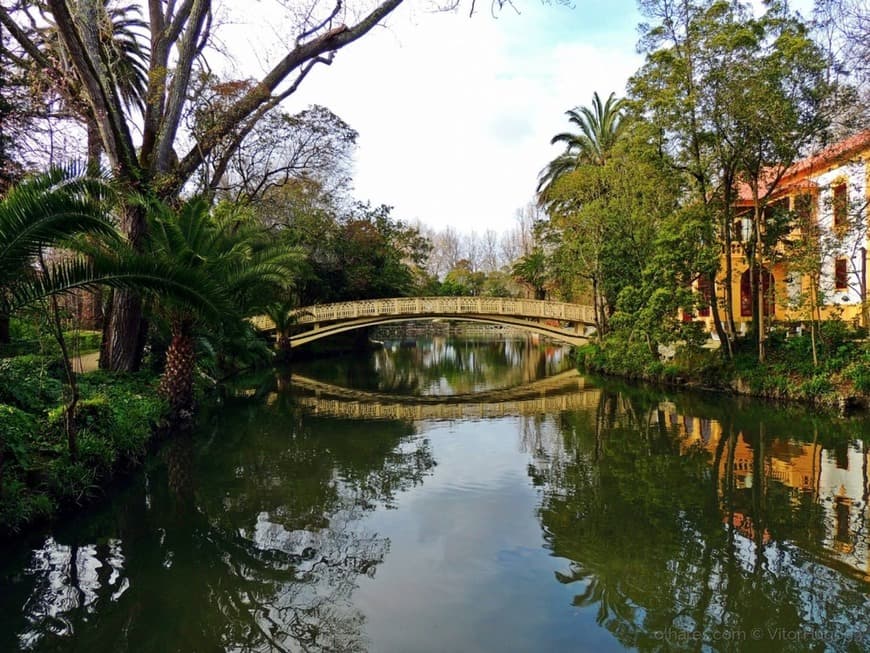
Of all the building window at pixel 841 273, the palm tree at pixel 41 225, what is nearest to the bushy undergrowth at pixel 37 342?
the palm tree at pixel 41 225

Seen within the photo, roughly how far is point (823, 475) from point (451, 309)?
18.4m

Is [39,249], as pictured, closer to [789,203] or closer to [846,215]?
[846,215]

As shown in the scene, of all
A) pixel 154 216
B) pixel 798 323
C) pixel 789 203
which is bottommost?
pixel 798 323

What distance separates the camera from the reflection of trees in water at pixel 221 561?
179 inches

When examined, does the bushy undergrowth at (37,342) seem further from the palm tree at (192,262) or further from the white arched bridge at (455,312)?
the white arched bridge at (455,312)

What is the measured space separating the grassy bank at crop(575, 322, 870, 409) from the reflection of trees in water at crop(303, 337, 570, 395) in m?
5.35

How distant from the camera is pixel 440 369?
93.3ft

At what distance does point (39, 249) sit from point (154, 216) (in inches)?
236

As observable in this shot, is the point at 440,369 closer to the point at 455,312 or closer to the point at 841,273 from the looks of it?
the point at 455,312

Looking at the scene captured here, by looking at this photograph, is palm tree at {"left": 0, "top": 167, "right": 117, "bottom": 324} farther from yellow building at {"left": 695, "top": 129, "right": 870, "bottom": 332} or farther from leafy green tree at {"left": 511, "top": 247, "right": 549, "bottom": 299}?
leafy green tree at {"left": 511, "top": 247, "right": 549, "bottom": 299}

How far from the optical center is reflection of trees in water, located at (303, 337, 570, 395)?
21.8m

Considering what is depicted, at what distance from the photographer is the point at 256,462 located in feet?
32.8

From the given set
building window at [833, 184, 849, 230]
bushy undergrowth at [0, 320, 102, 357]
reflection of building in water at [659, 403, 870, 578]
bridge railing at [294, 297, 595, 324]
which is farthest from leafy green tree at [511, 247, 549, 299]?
reflection of building in water at [659, 403, 870, 578]

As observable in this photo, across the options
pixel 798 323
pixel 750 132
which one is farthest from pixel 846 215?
pixel 798 323
